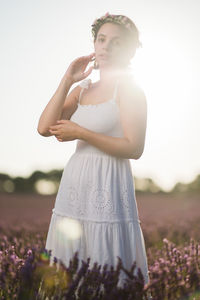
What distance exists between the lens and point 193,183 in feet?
70.6

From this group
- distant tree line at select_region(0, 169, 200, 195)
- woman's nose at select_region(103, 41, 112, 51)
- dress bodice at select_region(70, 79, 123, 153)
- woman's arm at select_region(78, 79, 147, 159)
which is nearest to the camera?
woman's arm at select_region(78, 79, 147, 159)

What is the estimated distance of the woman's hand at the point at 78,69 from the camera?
2.73 m

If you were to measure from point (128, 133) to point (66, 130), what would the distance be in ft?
1.27

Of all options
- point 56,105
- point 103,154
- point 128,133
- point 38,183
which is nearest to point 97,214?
point 103,154

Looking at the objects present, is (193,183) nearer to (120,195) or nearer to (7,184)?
(7,184)

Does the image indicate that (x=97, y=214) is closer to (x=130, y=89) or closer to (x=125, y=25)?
(x=130, y=89)

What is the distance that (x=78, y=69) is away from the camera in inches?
110

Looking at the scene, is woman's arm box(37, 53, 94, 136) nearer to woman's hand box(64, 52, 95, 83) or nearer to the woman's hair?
woman's hand box(64, 52, 95, 83)

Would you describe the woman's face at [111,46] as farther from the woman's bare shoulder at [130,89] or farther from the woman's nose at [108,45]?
the woman's bare shoulder at [130,89]

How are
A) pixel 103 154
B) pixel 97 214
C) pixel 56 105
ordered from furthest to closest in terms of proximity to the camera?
pixel 56 105 < pixel 103 154 < pixel 97 214

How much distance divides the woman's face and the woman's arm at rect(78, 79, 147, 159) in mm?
253

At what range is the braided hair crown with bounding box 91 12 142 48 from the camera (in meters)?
2.80

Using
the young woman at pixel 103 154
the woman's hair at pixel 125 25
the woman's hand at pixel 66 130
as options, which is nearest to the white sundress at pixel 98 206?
the young woman at pixel 103 154

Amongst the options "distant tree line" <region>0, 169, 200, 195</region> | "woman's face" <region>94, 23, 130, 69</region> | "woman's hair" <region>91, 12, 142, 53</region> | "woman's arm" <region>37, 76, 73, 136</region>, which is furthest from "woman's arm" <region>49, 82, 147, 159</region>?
"distant tree line" <region>0, 169, 200, 195</region>
